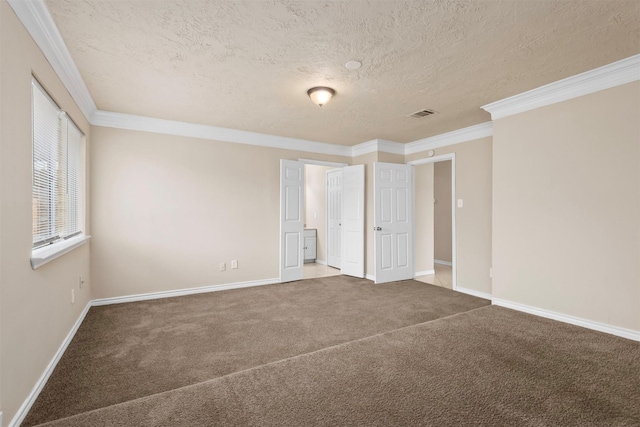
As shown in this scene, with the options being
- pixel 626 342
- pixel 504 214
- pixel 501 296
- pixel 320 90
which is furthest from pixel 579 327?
pixel 320 90

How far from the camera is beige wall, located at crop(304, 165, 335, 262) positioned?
279 inches

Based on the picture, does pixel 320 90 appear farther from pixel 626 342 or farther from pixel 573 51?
pixel 626 342

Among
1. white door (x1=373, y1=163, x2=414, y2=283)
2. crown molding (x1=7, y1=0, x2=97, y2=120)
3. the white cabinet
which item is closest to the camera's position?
crown molding (x1=7, y1=0, x2=97, y2=120)

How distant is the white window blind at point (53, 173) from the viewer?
224 cm

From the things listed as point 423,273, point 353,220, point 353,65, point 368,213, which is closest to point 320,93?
point 353,65

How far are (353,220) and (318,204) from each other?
1.77m

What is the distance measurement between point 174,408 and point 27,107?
2.02 meters

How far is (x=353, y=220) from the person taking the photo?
571 centimetres

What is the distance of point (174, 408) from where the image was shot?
176 cm

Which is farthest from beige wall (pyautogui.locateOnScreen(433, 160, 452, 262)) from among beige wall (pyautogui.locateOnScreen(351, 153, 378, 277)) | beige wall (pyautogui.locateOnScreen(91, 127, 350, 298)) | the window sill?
the window sill

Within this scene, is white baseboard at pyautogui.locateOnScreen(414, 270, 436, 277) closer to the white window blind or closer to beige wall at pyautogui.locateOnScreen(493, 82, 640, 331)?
beige wall at pyautogui.locateOnScreen(493, 82, 640, 331)

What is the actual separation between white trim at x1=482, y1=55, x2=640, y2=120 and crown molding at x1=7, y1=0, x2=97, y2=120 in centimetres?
407

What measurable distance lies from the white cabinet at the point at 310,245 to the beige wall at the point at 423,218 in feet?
8.13

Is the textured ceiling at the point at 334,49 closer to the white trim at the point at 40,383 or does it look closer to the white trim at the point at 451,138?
the white trim at the point at 451,138
